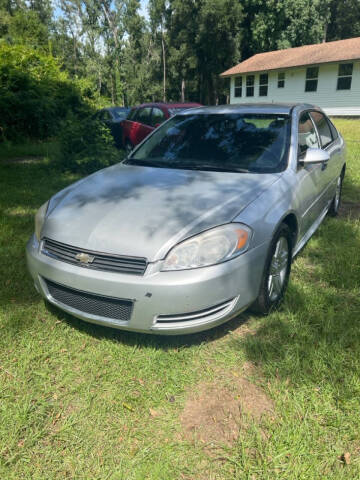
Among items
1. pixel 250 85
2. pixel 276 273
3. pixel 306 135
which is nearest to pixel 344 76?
pixel 250 85

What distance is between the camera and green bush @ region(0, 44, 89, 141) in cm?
1205

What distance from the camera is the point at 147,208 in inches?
103

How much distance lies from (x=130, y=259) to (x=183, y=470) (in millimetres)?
1148

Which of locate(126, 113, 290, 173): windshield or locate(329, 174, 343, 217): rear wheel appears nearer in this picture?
locate(126, 113, 290, 173): windshield

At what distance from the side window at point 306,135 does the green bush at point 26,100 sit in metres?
9.53

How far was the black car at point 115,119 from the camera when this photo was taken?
35.5 feet

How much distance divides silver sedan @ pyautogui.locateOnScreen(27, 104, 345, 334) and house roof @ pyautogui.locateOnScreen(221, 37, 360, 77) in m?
24.5

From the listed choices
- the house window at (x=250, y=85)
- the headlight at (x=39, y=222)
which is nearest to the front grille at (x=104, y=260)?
the headlight at (x=39, y=222)

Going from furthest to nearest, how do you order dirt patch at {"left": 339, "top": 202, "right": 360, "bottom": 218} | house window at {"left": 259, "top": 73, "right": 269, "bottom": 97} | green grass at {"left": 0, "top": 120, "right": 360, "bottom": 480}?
1. house window at {"left": 259, "top": 73, "right": 269, "bottom": 97}
2. dirt patch at {"left": 339, "top": 202, "right": 360, "bottom": 218}
3. green grass at {"left": 0, "top": 120, "right": 360, "bottom": 480}

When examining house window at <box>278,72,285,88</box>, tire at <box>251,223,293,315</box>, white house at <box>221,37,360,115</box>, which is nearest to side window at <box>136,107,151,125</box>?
tire at <box>251,223,293,315</box>

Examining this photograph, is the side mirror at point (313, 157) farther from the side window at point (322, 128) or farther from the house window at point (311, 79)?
the house window at point (311, 79)

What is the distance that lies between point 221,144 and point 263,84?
3052cm

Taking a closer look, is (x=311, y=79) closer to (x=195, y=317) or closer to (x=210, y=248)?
(x=210, y=248)

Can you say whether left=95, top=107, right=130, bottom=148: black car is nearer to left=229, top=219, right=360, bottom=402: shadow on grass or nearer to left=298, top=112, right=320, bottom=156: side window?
left=298, top=112, right=320, bottom=156: side window
